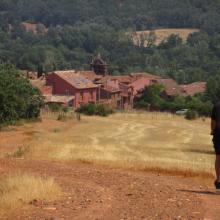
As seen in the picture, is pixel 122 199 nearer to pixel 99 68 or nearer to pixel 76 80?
pixel 76 80

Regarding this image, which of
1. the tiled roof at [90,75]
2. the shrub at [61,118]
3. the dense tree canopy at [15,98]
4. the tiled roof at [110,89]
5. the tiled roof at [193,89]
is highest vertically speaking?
the dense tree canopy at [15,98]

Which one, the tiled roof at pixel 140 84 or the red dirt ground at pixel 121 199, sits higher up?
the red dirt ground at pixel 121 199

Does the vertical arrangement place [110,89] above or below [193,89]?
above

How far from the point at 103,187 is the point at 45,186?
4.22 feet

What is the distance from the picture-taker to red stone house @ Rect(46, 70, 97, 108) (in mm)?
89375

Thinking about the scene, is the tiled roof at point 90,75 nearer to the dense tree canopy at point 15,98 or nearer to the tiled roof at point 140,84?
the tiled roof at point 140,84

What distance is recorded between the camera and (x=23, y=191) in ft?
33.4

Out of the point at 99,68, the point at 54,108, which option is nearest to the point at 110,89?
the point at 99,68

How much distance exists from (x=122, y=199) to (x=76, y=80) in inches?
3228

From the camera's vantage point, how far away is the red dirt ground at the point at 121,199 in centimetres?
895

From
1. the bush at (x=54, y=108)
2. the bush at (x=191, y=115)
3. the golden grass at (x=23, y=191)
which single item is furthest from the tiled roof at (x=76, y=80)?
the golden grass at (x=23, y=191)

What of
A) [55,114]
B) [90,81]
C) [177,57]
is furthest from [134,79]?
[177,57]

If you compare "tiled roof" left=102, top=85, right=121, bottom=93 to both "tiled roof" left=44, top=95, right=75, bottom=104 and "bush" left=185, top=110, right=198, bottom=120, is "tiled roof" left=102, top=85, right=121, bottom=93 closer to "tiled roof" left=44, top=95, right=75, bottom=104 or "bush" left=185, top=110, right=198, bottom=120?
"tiled roof" left=44, top=95, right=75, bottom=104

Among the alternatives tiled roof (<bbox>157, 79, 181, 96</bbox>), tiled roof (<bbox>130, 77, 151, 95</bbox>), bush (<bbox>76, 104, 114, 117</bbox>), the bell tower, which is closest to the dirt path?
bush (<bbox>76, 104, 114, 117</bbox>)
